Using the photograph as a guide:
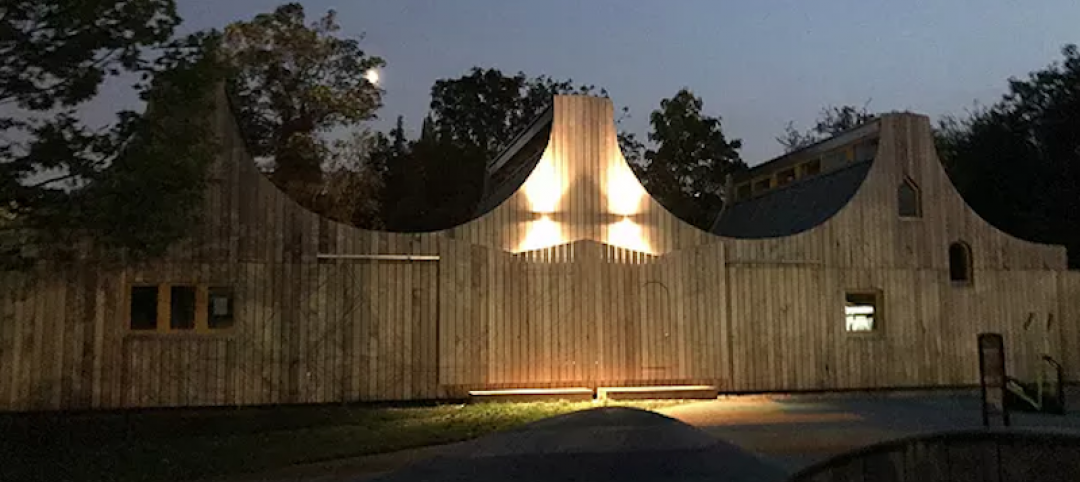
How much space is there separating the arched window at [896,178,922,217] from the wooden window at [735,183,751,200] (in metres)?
6.32

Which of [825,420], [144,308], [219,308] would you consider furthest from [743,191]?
[144,308]

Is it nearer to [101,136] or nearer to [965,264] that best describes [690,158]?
[965,264]

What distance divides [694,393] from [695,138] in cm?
2054

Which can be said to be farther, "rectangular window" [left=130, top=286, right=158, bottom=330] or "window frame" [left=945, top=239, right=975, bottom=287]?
"window frame" [left=945, top=239, right=975, bottom=287]

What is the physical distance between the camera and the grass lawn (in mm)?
9562

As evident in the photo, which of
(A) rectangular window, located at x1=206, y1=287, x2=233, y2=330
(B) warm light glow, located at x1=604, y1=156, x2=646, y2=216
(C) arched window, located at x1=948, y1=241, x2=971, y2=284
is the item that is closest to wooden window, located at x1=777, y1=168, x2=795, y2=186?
(C) arched window, located at x1=948, y1=241, x2=971, y2=284

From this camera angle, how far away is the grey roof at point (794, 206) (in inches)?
724

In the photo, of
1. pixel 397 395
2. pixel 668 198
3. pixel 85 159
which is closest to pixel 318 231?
pixel 397 395

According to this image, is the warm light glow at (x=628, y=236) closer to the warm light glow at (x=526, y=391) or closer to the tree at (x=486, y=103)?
the warm light glow at (x=526, y=391)

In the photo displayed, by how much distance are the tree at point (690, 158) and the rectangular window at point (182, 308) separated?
72.3ft

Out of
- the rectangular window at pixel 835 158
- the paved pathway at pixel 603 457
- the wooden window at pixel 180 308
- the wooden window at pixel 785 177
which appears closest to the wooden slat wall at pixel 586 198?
the wooden window at pixel 180 308

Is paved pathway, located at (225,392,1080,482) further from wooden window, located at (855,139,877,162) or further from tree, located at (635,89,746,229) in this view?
tree, located at (635,89,746,229)

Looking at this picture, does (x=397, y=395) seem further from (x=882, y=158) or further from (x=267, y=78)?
(x=267, y=78)

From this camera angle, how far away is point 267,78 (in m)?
25.0
